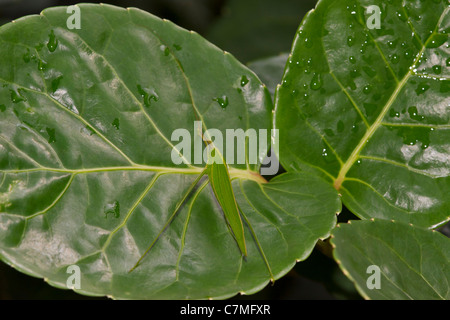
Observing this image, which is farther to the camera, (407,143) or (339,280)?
(339,280)

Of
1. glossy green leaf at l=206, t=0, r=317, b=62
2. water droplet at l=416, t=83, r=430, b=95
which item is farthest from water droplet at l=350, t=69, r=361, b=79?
glossy green leaf at l=206, t=0, r=317, b=62

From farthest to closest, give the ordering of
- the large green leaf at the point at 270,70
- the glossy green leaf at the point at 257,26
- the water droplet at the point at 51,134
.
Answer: the glossy green leaf at the point at 257,26 < the large green leaf at the point at 270,70 < the water droplet at the point at 51,134

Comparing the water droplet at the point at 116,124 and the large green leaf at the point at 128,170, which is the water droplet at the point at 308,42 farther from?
the water droplet at the point at 116,124

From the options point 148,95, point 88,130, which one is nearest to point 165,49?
point 148,95

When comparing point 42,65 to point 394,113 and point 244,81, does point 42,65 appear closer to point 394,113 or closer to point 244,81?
point 244,81

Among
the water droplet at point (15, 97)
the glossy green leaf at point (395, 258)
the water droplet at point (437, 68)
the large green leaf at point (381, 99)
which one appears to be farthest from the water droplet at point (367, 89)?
the water droplet at point (15, 97)

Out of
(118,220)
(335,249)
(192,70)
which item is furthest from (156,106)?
(335,249)

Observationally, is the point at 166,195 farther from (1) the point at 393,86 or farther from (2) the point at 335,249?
(1) the point at 393,86

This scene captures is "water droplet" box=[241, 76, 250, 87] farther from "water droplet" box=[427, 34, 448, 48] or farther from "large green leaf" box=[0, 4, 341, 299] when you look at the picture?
"water droplet" box=[427, 34, 448, 48]
